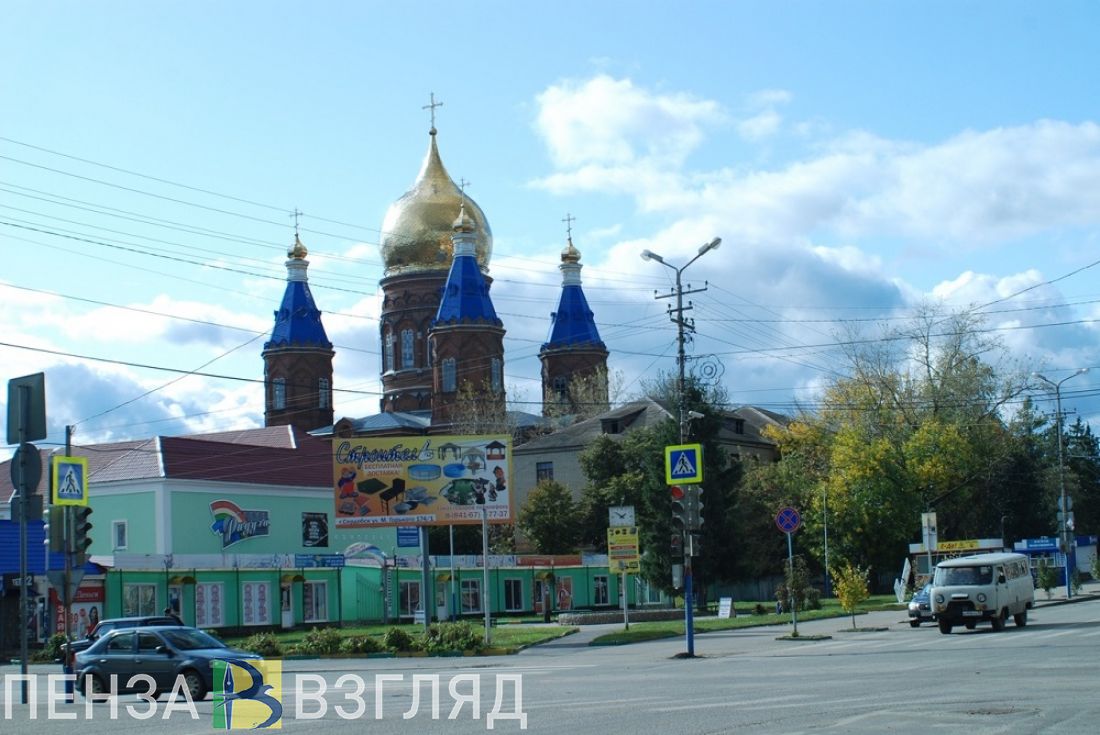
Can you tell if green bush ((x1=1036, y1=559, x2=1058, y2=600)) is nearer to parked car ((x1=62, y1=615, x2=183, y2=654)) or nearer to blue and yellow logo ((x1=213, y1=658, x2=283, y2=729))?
parked car ((x1=62, y1=615, x2=183, y2=654))

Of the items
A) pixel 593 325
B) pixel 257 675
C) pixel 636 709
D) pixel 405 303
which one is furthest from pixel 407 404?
pixel 636 709

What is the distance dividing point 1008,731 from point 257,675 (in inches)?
491

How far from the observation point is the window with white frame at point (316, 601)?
170ft

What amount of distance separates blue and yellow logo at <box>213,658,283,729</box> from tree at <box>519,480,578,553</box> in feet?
147

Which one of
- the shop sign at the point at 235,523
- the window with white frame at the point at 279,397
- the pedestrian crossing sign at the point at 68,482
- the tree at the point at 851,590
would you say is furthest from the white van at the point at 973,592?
the window with white frame at the point at 279,397

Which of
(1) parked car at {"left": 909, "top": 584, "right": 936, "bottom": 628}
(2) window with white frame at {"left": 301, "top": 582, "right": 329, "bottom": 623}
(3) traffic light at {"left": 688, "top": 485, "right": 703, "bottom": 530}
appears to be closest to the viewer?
(3) traffic light at {"left": 688, "top": 485, "right": 703, "bottom": 530}

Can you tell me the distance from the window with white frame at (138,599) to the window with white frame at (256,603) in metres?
4.32

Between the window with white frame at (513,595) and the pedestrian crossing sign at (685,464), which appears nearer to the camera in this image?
the pedestrian crossing sign at (685,464)

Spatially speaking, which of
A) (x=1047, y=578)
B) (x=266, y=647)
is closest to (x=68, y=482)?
(x=266, y=647)

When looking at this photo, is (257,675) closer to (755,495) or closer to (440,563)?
(440,563)

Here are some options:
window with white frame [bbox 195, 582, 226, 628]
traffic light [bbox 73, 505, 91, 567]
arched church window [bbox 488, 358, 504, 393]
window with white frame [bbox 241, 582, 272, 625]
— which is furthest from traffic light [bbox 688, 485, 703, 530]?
arched church window [bbox 488, 358, 504, 393]

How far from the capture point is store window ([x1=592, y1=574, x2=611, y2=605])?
6275 cm

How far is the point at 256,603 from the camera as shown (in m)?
49.6

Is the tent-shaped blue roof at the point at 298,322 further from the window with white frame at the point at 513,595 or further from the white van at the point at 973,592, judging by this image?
the white van at the point at 973,592
